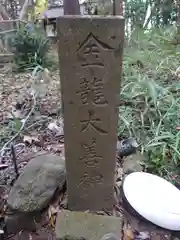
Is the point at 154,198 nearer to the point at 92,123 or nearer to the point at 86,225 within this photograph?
the point at 86,225

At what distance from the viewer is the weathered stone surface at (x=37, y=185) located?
4.80 feet

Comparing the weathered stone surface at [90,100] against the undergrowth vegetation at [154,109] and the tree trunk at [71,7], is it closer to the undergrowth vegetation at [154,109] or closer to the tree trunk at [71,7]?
the undergrowth vegetation at [154,109]

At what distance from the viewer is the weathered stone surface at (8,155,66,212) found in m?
1.46

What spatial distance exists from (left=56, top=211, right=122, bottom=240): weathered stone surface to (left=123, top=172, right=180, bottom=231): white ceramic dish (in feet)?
0.48

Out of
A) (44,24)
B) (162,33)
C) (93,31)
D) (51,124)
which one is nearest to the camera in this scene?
(93,31)

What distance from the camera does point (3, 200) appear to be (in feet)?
5.26

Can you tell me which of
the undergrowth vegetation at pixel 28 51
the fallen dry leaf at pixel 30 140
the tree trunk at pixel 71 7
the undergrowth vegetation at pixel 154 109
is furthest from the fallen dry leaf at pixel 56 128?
the tree trunk at pixel 71 7

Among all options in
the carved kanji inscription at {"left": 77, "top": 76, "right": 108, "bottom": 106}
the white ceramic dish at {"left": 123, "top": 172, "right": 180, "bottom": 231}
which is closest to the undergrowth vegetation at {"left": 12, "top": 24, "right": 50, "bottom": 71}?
the white ceramic dish at {"left": 123, "top": 172, "right": 180, "bottom": 231}

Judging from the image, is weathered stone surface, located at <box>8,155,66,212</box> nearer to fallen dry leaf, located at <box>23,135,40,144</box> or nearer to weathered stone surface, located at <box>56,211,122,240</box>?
weathered stone surface, located at <box>56,211,122,240</box>

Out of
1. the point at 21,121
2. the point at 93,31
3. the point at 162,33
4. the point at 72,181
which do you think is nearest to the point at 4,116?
the point at 21,121

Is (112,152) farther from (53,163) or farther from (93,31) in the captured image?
(93,31)

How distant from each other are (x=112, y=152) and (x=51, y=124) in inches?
42.5

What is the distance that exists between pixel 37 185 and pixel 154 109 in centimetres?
117

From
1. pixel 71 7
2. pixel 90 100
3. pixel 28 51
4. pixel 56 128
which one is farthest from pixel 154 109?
pixel 71 7
